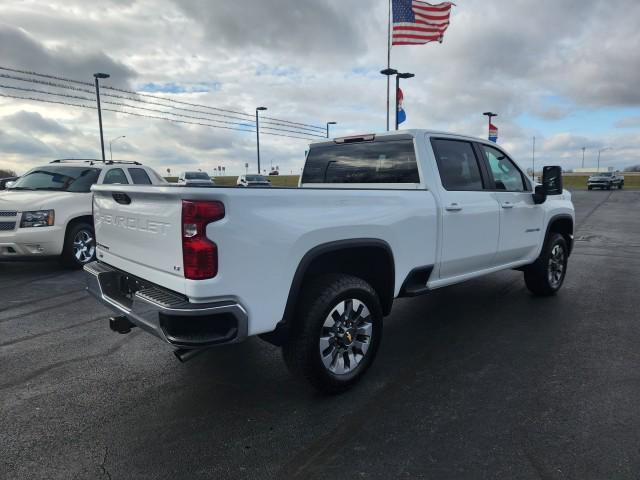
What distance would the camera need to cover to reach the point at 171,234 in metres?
2.72

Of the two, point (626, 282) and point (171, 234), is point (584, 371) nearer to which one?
point (171, 234)

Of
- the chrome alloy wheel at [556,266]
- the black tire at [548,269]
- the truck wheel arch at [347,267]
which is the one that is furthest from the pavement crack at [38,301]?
the chrome alloy wheel at [556,266]

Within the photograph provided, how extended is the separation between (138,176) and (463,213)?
7463 millimetres

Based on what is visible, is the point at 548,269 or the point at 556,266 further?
the point at 556,266

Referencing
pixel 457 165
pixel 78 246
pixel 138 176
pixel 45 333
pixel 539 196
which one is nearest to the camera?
pixel 457 165

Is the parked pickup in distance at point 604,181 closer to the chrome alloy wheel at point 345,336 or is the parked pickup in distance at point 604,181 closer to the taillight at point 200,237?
the chrome alloy wheel at point 345,336

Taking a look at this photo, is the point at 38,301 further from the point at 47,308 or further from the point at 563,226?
the point at 563,226

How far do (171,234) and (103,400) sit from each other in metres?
1.50

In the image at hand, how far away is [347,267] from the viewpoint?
3678mm

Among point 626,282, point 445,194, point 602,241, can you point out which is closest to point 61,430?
point 445,194

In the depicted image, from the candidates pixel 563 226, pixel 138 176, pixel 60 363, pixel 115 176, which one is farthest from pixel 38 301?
pixel 563 226

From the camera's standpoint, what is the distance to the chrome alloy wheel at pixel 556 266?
5.92 m

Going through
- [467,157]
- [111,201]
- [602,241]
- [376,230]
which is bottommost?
[602,241]

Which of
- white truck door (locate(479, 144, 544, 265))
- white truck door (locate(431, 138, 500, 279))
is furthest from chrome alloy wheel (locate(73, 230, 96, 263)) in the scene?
white truck door (locate(479, 144, 544, 265))
